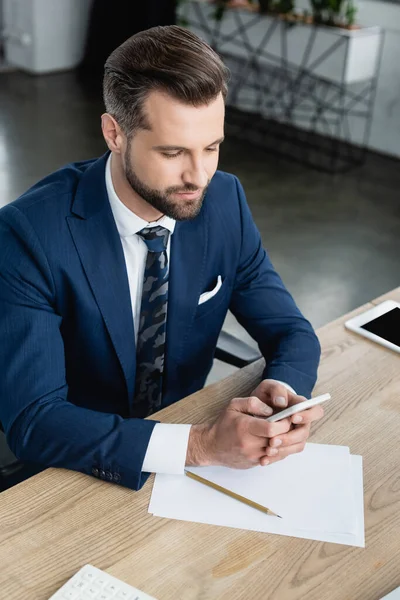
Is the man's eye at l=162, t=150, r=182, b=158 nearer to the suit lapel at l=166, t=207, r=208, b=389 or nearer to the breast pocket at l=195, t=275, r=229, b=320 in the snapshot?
the suit lapel at l=166, t=207, r=208, b=389

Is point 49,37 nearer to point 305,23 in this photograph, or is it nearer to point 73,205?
point 305,23

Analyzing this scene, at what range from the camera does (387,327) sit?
2041 mm

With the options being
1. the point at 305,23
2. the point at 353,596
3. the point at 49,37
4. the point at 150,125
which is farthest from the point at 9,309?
the point at 49,37

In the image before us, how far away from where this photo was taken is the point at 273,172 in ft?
19.3

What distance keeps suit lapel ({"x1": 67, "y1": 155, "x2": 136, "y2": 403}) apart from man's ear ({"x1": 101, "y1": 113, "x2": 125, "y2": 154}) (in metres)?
0.09

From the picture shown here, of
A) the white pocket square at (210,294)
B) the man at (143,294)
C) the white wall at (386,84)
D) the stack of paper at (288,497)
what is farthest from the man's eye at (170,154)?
the white wall at (386,84)

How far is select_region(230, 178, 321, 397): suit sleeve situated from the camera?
6.28 feet

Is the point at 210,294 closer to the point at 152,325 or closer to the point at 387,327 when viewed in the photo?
the point at 152,325

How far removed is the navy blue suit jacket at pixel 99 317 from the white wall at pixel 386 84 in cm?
445

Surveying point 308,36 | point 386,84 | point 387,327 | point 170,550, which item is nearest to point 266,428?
point 170,550

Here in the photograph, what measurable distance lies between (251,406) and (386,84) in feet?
16.7

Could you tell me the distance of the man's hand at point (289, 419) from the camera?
1.50m

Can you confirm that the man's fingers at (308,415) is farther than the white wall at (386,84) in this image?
No

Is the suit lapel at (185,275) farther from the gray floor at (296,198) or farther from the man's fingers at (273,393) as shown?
the gray floor at (296,198)
